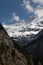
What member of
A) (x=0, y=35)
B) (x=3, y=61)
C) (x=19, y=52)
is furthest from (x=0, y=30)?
(x=3, y=61)

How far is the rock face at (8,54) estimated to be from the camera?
88838 millimetres

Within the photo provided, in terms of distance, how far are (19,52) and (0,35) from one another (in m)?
9.26

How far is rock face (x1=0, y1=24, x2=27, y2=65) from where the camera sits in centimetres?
8884

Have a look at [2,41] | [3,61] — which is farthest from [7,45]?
[3,61]

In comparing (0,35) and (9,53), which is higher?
(0,35)

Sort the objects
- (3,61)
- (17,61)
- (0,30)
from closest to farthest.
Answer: (3,61), (17,61), (0,30)

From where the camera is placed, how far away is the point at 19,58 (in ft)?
315

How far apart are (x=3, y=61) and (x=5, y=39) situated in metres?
12.2

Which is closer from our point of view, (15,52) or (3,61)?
(3,61)

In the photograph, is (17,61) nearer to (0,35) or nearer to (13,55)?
(13,55)

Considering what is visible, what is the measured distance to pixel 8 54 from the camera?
91750mm

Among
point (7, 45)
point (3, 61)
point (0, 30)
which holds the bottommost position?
point (3, 61)

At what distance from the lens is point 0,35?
3836 inches

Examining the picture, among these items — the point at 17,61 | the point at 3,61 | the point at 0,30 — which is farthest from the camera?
the point at 0,30
